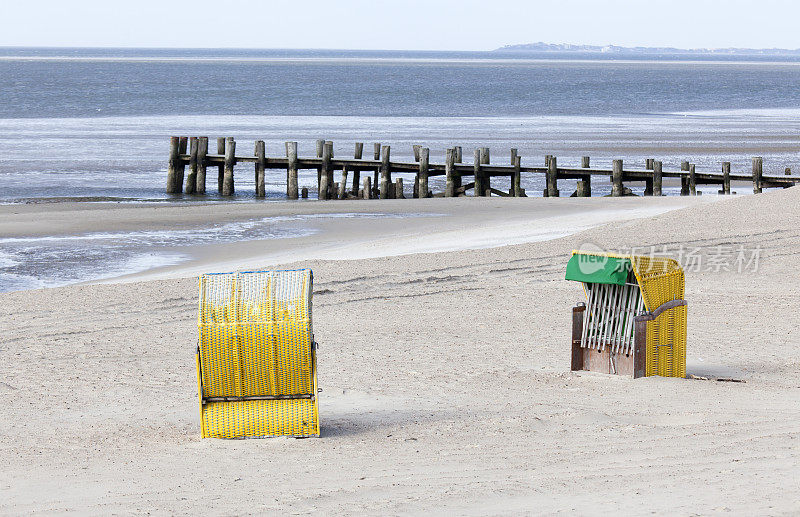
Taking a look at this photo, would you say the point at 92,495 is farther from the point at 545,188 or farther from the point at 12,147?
the point at 12,147

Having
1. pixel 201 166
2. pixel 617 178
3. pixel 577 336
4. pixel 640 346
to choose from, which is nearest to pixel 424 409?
pixel 577 336

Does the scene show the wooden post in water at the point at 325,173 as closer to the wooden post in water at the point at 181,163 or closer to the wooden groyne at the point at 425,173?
the wooden groyne at the point at 425,173

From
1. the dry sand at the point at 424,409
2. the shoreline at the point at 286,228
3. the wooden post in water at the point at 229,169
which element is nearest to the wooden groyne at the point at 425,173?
the wooden post in water at the point at 229,169

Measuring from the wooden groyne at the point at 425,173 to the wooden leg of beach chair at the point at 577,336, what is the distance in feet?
59.9

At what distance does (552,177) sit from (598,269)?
19179 millimetres

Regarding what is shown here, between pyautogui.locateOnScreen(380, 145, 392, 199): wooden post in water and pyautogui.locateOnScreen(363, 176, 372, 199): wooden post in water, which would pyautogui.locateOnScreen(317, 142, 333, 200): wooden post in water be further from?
pyautogui.locateOnScreen(380, 145, 392, 199): wooden post in water

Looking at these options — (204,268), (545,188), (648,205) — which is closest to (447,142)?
(545,188)

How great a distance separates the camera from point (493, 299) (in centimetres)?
1280

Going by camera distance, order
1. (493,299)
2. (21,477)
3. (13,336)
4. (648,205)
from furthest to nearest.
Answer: (648,205)
(493,299)
(13,336)
(21,477)

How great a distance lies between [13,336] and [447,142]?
108 feet

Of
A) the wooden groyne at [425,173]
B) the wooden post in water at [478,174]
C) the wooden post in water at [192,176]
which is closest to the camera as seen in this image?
the wooden groyne at [425,173]

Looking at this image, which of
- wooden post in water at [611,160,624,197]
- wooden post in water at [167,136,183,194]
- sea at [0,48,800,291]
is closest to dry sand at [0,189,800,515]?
sea at [0,48,800,291]

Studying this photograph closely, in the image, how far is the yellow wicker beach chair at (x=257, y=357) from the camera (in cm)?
707

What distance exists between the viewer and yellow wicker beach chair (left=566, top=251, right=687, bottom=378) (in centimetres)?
853
